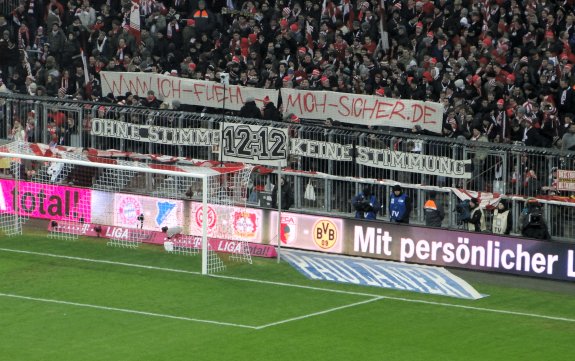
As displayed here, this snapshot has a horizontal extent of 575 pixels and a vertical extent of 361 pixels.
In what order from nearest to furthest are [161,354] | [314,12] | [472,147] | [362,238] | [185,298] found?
[161,354] → [185,298] → [362,238] → [472,147] → [314,12]

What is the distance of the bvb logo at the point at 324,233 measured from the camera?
31.3 metres

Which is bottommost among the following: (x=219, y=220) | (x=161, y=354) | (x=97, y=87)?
Answer: (x=161, y=354)

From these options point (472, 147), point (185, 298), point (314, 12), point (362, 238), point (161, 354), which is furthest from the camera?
point (314, 12)

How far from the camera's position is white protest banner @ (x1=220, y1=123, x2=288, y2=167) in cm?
3225

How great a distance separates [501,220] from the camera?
31.4m

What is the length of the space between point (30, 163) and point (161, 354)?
12.5m

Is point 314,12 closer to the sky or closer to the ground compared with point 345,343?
closer to the sky

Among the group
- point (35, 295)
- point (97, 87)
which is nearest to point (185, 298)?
point (35, 295)

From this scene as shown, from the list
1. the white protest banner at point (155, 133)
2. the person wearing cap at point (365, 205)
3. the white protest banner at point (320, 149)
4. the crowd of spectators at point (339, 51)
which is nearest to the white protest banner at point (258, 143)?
the person wearing cap at point (365, 205)

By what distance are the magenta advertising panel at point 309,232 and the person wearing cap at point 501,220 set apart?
3.52 m

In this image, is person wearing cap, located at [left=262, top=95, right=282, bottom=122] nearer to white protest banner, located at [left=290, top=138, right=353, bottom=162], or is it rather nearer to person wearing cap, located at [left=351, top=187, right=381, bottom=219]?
white protest banner, located at [left=290, top=138, right=353, bottom=162]

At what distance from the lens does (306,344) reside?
24797 mm

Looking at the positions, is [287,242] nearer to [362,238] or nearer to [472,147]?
[362,238]

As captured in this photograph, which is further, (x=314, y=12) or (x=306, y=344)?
(x=314, y=12)
